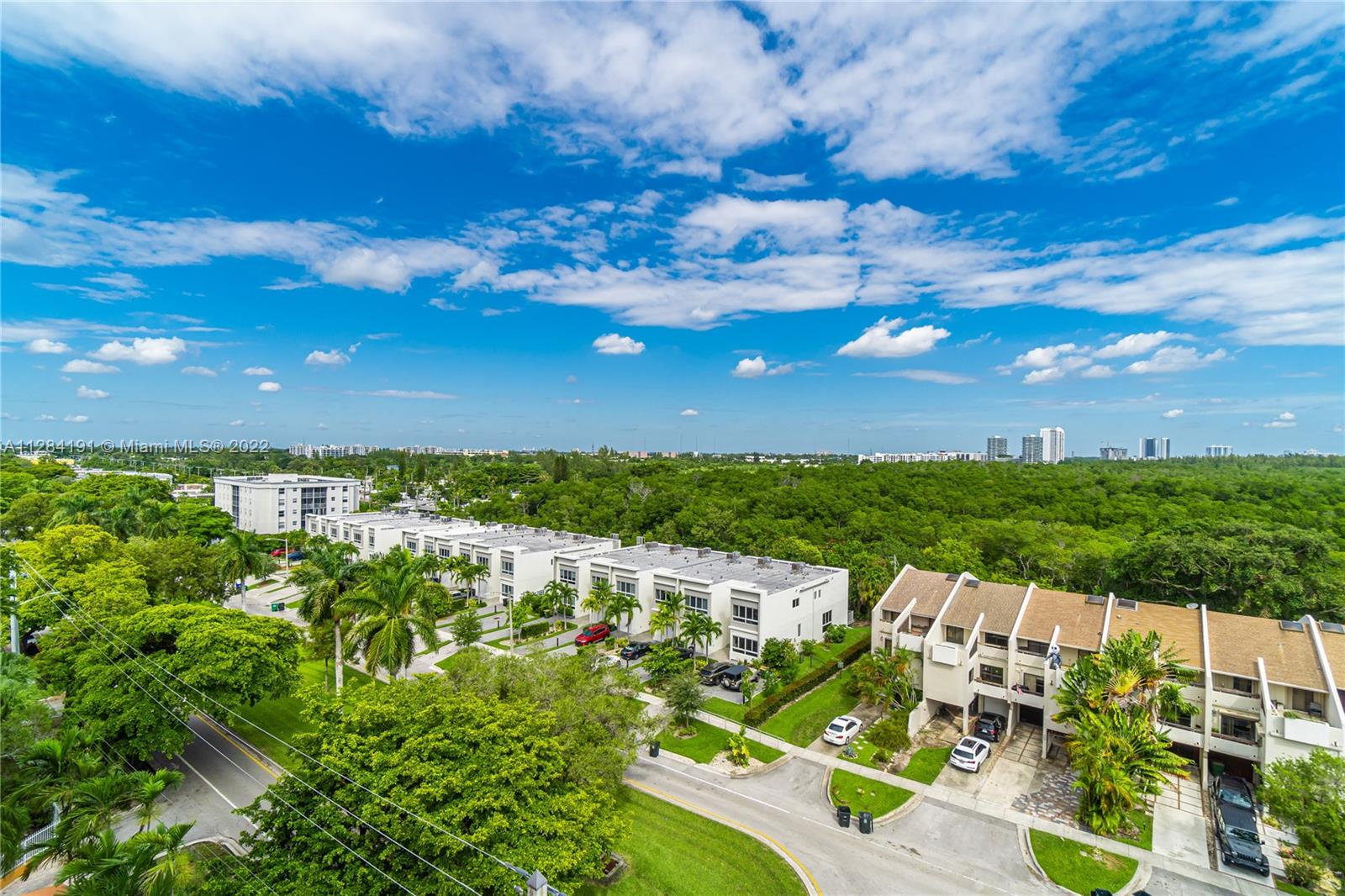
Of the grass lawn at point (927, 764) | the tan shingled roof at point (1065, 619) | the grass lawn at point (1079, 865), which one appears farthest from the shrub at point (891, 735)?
the tan shingled roof at point (1065, 619)

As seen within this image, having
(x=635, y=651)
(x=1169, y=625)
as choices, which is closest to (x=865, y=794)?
(x=1169, y=625)

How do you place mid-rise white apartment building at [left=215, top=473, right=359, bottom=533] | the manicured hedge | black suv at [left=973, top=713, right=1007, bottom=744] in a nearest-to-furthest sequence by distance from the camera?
black suv at [left=973, top=713, right=1007, bottom=744] < the manicured hedge < mid-rise white apartment building at [left=215, top=473, right=359, bottom=533]

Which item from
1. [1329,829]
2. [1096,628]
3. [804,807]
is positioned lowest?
[804,807]

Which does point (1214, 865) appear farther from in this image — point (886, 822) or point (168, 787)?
point (168, 787)

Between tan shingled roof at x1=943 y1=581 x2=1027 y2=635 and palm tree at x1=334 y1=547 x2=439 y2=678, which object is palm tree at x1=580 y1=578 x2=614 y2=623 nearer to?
palm tree at x1=334 y1=547 x2=439 y2=678

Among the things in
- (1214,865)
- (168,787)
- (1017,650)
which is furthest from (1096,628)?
(168,787)

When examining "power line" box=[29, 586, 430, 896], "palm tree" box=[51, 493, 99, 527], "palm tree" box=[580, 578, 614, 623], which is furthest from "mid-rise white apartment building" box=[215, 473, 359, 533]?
"power line" box=[29, 586, 430, 896]

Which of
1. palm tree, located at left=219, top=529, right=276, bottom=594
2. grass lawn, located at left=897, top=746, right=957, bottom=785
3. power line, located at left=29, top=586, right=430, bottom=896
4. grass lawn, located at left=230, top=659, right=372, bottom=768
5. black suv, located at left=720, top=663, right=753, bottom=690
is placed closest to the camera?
power line, located at left=29, top=586, right=430, bottom=896

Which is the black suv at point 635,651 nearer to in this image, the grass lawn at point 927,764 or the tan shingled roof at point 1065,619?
the grass lawn at point 927,764
